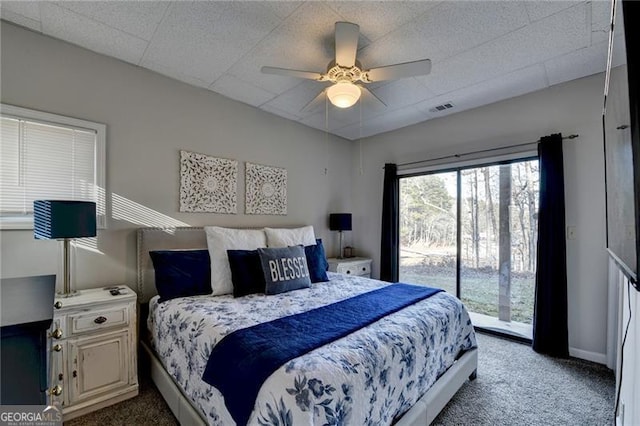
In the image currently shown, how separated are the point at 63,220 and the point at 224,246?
3.76ft

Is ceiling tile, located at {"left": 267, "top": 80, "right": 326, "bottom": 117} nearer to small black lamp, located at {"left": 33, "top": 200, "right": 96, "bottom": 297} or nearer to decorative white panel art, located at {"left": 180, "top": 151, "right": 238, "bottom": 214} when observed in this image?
decorative white panel art, located at {"left": 180, "top": 151, "right": 238, "bottom": 214}

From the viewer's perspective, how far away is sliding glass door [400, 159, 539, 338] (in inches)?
127

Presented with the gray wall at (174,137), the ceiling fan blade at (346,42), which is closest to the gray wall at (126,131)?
the gray wall at (174,137)

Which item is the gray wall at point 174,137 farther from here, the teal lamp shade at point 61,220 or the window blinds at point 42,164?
the teal lamp shade at point 61,220

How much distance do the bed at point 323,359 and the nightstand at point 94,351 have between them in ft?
0.64

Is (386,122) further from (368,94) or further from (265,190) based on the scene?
(265,190)

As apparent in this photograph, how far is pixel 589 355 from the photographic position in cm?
270

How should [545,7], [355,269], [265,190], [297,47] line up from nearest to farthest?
[545,7]
[297,47]
[265,190]
[355,269]

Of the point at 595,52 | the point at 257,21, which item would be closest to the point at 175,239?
the point at 257,21

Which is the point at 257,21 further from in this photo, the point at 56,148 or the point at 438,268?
the point at 438,268

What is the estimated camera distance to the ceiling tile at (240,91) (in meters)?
2.90

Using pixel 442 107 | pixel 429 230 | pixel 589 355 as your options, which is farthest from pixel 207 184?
pixel 589 355

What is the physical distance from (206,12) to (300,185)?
237 centimetres

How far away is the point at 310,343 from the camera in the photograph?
1448 mm
